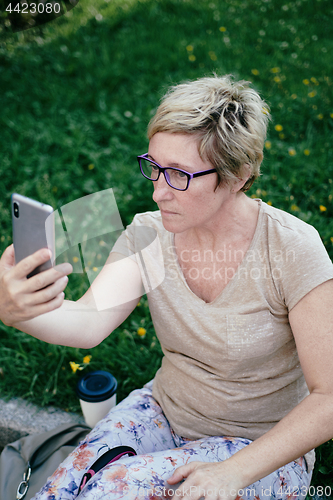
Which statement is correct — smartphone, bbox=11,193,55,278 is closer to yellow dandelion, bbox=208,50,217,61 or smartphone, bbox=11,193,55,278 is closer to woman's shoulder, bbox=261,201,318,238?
woman's shoulder, bbox=261,201,318,238

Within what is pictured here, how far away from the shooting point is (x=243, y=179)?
5.06 feet

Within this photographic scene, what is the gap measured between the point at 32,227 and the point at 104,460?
92cm

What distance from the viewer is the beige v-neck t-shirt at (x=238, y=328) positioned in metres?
1.47

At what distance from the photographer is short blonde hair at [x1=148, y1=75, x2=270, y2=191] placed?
1.41 m

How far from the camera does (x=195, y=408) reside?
1.65m

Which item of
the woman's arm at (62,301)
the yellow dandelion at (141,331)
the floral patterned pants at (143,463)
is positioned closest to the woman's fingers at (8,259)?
the woman's arm at (62,301)

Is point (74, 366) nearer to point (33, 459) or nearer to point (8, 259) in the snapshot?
point (33, 459)

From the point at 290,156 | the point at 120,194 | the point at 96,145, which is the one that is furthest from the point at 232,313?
the point at 96,145

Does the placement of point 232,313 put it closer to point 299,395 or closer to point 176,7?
point 299,395

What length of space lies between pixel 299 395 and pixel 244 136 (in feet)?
3.27

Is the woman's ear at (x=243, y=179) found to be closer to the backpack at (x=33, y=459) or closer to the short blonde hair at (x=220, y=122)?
the short blonde hair at (x=220, y=122)

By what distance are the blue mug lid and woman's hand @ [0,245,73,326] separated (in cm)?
117

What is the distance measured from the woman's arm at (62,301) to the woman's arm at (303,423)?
572 mm

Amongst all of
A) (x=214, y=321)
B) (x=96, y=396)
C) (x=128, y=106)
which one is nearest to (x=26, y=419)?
(x=96, y=396)
